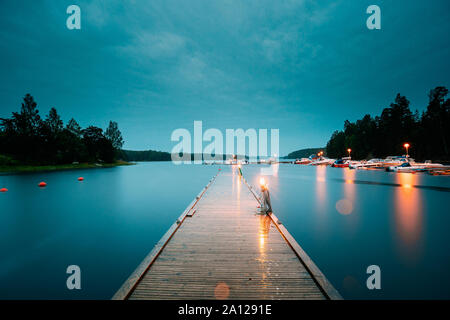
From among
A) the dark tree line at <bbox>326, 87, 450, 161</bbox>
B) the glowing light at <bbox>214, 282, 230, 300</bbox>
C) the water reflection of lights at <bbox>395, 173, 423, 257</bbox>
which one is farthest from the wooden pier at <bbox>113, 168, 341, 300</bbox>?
the dark tree line at <bbox>326, 87, 450, 161</bbox>

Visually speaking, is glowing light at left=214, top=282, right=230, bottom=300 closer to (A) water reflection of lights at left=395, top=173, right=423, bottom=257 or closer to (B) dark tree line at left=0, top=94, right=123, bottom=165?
(A) water reflection of lights at left=395, top=173, right=423, bottom=257

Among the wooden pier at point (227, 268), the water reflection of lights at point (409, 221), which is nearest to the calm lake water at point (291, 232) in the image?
the water reflection of lights at point (409, 221)

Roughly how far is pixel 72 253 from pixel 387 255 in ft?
36.9

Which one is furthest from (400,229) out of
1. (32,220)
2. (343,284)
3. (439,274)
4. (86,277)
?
(32,220)

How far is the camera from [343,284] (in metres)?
5.37

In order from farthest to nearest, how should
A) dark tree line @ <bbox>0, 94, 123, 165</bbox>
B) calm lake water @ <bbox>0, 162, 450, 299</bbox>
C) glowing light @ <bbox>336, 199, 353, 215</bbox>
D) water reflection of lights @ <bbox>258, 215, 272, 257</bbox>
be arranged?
1. dark tree line @ <bbox>0, 94, 123, 165</bbox>
2. glowing light @ <bbox>336, 199, 353, 215</bbox>
3. water reflection of lights @ <bbox>258, 215, 272, 257</bbox>
4. calm lake water @ <bbox>0, 162, 450, 299</bbox>

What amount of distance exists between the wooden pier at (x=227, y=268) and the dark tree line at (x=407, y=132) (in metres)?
53.1

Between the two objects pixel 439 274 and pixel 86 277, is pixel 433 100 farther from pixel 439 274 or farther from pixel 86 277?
pixel 86 277

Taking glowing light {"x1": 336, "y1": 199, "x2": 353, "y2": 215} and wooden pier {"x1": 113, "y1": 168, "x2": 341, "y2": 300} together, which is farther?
glowing light {"x1": 336, "y1": 199, "x2": 353, "y2": 215}

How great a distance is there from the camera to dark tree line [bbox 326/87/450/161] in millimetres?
40969

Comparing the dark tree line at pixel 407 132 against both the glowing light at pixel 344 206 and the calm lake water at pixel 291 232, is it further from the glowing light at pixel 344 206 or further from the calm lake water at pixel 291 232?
the glowing light at pixel 344 206

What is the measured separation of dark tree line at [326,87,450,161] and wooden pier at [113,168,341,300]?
53133mm

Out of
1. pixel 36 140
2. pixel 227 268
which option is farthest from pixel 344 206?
pixel 36 140

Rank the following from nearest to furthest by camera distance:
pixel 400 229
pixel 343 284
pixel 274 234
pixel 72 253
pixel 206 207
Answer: pixel 343 284 → pixel 274 234 → pixel 72 253 → pixel 400 229 → pixel 206 207
